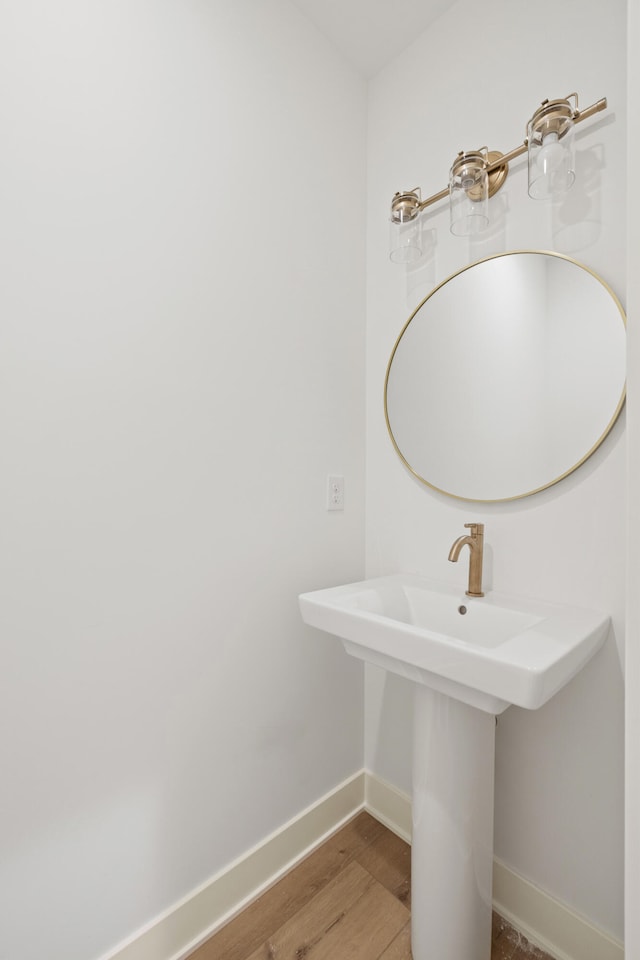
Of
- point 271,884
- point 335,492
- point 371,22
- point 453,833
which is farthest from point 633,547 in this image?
point 371,22

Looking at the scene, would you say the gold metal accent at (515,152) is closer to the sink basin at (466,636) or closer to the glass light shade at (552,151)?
the glass light shade at (552,151)

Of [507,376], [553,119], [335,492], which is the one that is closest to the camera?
[553,119]

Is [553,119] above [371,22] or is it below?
below

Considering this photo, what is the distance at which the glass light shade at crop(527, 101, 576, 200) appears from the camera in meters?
0.99

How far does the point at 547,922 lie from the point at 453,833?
417mm

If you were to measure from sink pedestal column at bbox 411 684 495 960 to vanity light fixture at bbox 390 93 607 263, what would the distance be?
1.23 meters

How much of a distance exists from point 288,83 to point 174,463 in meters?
1.23

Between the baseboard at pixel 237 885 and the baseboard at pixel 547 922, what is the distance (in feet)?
1.69

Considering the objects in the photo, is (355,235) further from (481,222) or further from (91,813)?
(91,813)

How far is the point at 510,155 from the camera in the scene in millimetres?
1132

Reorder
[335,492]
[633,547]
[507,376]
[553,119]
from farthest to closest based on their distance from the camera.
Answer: [335,492], [507,376], [553,119], [633,547]

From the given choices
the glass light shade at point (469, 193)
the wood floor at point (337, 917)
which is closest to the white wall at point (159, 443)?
the wood floor at point (337, 917)

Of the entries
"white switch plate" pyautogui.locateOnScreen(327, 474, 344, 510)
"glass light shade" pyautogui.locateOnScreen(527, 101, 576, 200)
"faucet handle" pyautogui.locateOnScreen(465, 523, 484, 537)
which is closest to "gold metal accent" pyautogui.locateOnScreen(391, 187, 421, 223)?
"glass light shade" pyautogui.locateOnScreen(527, 101, 576, 200)

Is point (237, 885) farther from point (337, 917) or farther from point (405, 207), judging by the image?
point (405, 207)
